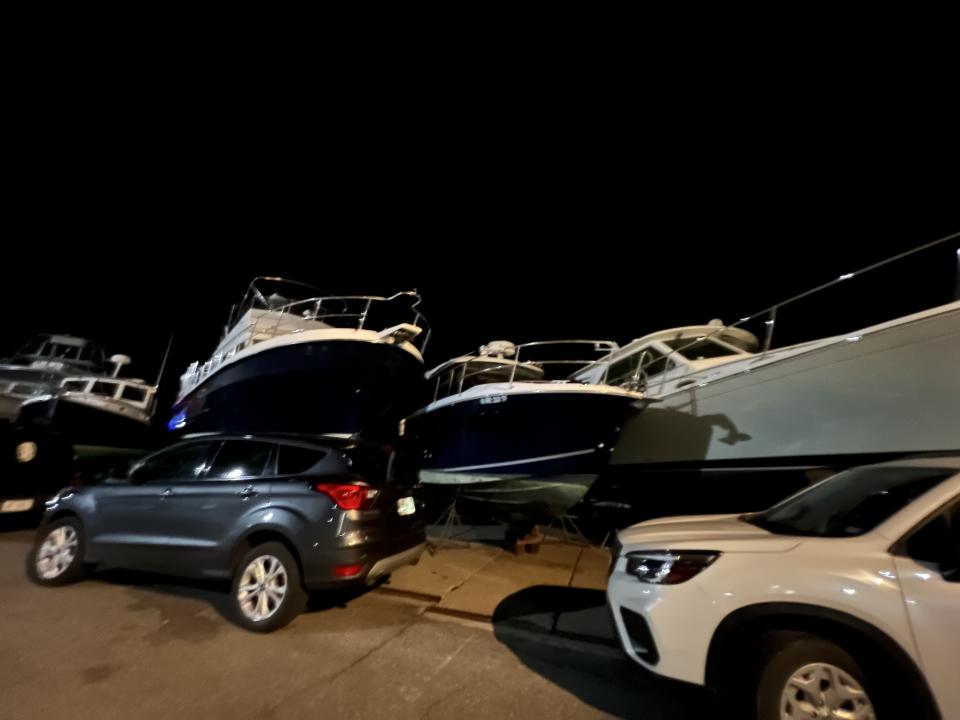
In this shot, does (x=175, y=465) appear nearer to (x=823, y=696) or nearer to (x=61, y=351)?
(x=823, y=696)

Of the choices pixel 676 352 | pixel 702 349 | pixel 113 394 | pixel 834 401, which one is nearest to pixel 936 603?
pixel 834 401

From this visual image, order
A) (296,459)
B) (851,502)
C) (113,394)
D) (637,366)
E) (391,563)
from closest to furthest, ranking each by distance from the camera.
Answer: (851,502)
(391,563)
(296,459)
(637,366)
(113,394)

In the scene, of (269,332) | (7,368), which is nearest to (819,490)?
(269,332)

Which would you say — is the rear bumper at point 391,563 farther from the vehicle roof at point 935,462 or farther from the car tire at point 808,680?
the vehicle roof at point 935,462

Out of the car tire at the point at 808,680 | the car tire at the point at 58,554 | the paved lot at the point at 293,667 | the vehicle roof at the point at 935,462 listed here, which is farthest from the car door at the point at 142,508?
the vehicle roof at the point at 935,462

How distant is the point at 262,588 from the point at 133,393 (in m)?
13.6

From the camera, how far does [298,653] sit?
351cm

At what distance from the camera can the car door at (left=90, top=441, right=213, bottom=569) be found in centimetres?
441

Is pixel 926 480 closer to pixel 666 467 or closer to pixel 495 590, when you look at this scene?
pixel 495 590

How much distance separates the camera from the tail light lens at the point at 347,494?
154 inches

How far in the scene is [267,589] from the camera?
3.91m

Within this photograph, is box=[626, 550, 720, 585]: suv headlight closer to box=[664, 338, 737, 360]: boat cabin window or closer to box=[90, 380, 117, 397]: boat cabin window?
box=[664, 338, 737, 360]: boat cabin window

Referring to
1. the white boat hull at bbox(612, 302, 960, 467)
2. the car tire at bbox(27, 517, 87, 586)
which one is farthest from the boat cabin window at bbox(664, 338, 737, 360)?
the car tire at bbox(27, 517, 87, 586)

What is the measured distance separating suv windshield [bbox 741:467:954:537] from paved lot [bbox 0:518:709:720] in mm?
1306
